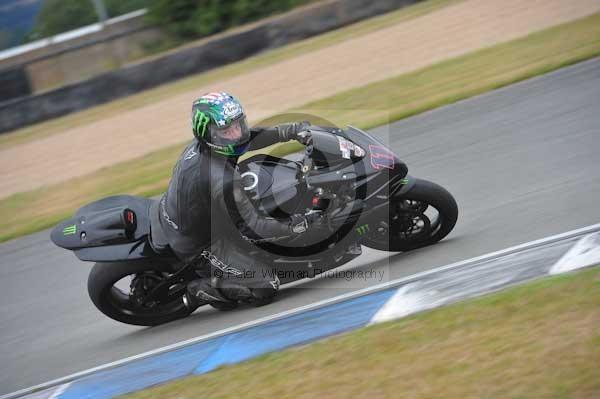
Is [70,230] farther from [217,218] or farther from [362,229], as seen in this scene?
[362,229]

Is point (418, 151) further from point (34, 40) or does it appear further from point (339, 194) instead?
point (34, 40)

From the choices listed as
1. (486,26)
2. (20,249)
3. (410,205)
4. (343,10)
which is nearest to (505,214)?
(410,205)

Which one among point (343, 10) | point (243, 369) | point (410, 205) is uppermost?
point (343, 10)

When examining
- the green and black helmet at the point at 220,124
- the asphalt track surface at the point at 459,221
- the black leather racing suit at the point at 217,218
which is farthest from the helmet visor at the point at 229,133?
the asphalt track surface at the point at 459,221

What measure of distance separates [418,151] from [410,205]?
263 cm

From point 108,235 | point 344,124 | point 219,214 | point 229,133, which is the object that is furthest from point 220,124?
point 344,124

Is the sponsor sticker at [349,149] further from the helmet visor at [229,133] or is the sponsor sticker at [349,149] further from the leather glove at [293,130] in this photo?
the helmet visor at [229,133]

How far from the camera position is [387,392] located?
3850mm

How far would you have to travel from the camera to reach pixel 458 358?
3.96m

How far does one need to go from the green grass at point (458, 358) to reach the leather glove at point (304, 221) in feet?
2.82

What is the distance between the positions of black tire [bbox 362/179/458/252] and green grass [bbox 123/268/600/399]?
3.22 feet

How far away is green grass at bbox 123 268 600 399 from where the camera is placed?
361 centimetres

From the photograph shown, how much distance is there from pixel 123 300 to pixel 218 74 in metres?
9.39

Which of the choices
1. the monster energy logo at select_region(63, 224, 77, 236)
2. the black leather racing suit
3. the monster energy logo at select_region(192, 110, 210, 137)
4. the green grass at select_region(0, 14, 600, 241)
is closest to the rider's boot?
the black leather racing suit
